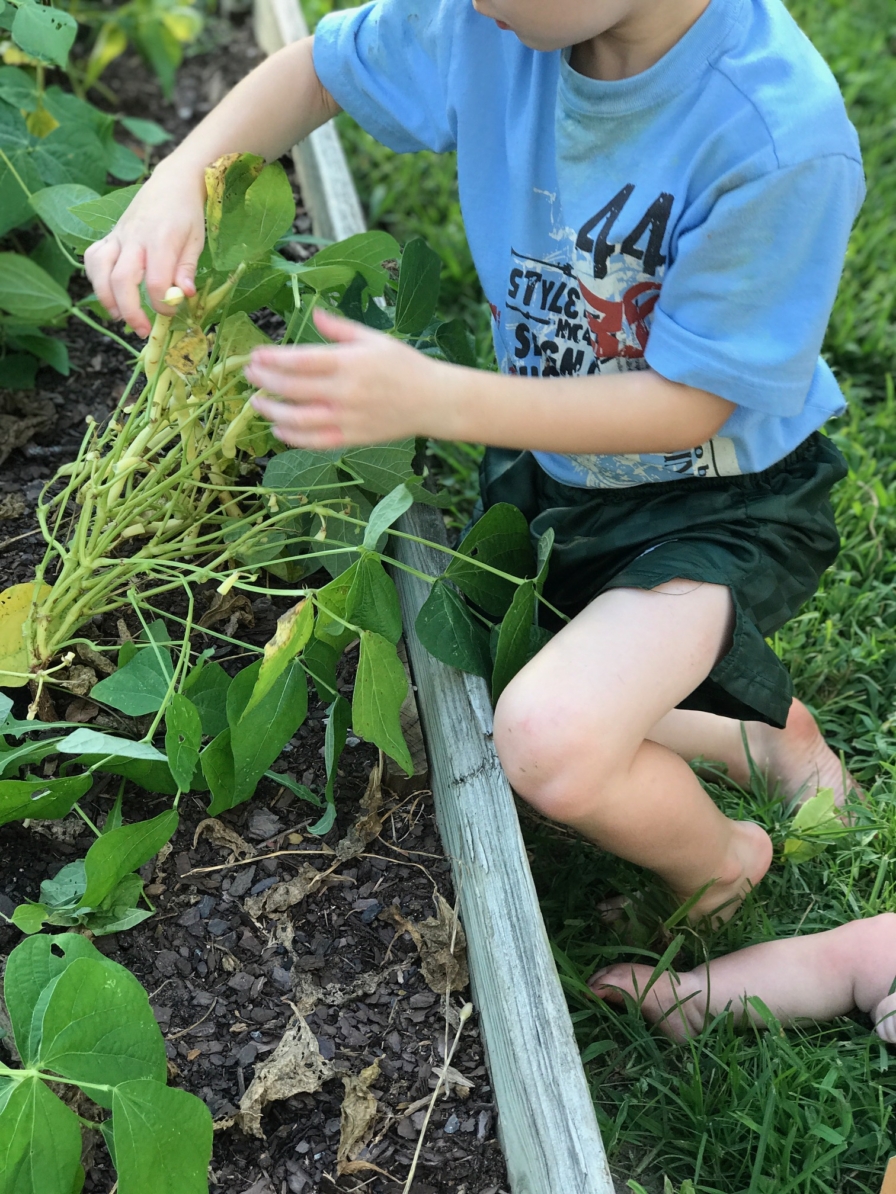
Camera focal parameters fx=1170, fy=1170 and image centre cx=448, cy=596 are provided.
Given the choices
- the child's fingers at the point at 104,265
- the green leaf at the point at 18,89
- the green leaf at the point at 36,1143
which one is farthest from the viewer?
the green leaf at the point at 18,89

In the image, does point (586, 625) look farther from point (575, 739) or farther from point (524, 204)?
point (524, 204)

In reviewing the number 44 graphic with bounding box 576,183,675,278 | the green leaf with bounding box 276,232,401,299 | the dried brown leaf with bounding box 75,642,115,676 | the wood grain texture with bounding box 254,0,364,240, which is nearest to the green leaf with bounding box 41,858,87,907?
the dried brown leaf with bounding box 75,642,115,676

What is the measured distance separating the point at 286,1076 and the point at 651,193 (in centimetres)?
85

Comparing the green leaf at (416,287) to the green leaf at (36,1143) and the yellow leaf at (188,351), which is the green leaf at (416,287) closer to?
the yellow leaf at (188,351)

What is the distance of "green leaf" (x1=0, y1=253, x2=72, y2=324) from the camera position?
1459mm

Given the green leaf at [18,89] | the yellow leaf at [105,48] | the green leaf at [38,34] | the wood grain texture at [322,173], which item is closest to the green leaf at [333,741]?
the green leaf at [38,34]

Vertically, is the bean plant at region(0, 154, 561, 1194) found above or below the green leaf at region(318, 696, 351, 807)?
above

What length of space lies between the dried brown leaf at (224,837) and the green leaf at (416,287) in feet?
1.93

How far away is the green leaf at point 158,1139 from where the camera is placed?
2.72ft

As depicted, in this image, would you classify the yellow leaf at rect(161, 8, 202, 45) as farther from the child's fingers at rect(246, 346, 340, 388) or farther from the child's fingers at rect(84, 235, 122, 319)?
the child's fingers at rect(246, 346, 340, 388)

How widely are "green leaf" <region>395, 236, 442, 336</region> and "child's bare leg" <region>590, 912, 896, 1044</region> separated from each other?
747mm

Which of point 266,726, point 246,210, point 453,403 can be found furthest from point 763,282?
point 266,726

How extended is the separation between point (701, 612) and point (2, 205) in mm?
1008

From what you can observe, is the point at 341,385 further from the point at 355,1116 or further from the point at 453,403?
the point at 355,1116
